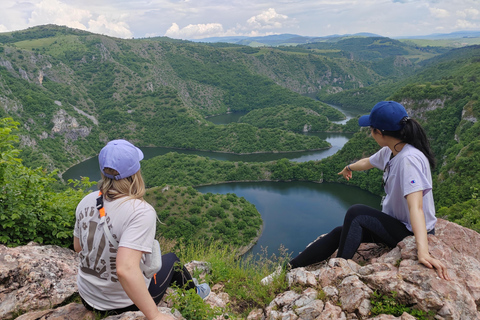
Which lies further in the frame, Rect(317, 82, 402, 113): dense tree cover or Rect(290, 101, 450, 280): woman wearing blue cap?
Rect(317, 82, 402, 113): dense tree cover

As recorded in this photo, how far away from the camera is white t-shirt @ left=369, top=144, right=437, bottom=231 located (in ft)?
11.0

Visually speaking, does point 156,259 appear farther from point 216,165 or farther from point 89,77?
point 89,77

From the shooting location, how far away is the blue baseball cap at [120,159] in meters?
2.46

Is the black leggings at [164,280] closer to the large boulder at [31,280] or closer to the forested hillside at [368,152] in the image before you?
the large boulder at [31,280]

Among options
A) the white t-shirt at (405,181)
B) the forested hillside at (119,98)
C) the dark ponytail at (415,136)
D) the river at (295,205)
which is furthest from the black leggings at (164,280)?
the forested hillside at (119,98)

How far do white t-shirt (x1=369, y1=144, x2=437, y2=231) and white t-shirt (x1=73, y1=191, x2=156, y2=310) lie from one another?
9.37 feet

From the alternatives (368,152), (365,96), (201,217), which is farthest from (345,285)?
(365,96)

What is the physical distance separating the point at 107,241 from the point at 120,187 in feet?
1.68

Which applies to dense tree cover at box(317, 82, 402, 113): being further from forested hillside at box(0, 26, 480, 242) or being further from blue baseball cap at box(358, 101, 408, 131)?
blue baseball cap at box(358, 101, 408, 131)

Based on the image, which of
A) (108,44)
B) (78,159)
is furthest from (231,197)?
(108,44)

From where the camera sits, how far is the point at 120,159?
2.48m

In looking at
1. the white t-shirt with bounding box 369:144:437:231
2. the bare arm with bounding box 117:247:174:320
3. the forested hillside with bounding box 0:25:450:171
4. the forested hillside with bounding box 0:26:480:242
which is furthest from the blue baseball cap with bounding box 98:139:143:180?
the forested hillside with bounding box 0:25:450:171

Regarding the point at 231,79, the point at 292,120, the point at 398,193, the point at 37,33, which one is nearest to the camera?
the point at 398,193

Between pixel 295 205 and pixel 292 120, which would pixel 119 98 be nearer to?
pixel 292 120
